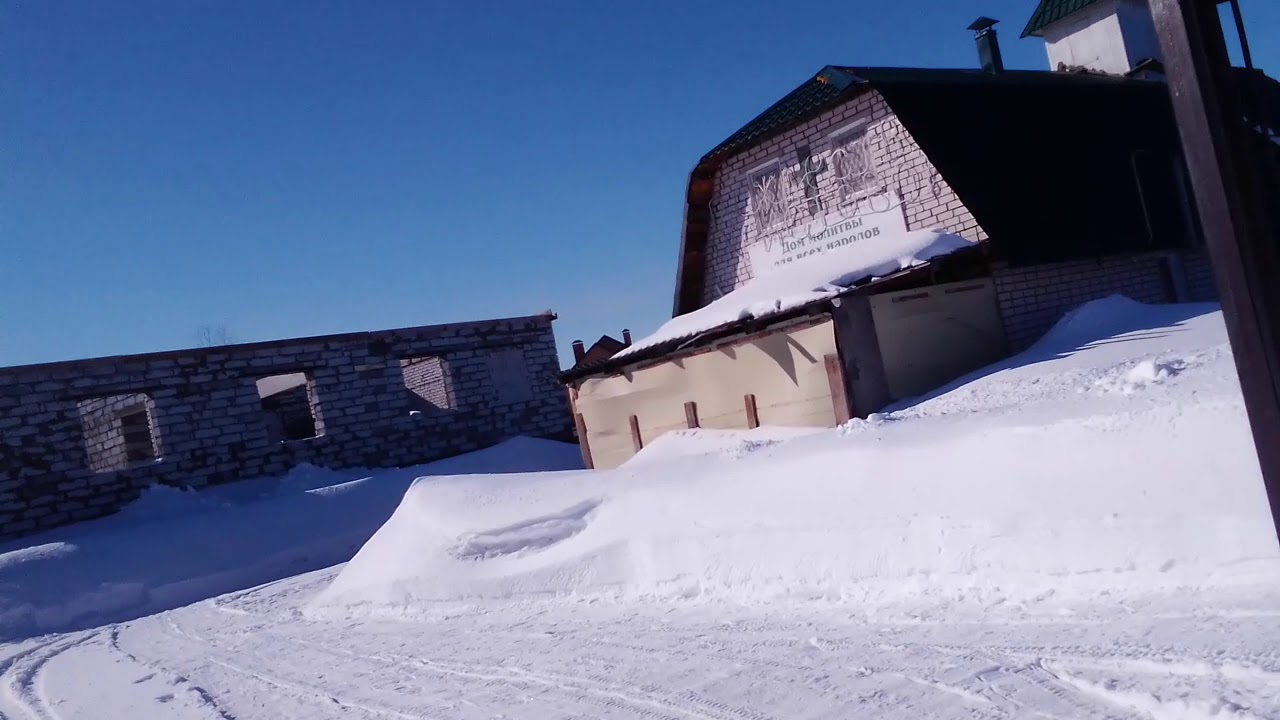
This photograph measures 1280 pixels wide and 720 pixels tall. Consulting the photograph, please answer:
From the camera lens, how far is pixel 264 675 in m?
7.31

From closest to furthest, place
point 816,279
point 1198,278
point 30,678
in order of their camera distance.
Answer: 1. point 30,678
2. point 816,279
3. point 1198,278

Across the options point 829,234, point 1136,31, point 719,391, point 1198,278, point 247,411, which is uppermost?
point 1136,31

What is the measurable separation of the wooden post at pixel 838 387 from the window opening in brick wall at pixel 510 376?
12431mm

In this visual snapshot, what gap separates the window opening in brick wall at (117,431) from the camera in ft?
70.5

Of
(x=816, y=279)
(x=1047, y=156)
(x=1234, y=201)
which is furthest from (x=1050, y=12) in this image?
(x=1234, y=201)

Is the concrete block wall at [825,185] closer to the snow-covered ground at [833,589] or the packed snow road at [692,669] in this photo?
the snow-covered ground at [833,589]

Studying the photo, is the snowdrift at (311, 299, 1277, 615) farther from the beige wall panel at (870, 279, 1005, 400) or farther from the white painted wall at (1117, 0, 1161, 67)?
the white painted wall at (1117, 0, 1161, 67)

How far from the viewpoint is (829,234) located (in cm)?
1541

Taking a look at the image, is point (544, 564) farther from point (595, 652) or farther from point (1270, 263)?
point (1270, 263)

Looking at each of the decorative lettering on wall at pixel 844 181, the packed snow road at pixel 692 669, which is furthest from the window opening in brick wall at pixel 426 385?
the packed snow road at pixel 692 669

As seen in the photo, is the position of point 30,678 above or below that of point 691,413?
below

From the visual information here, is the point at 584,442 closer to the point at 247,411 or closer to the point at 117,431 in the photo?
the point at 247,411

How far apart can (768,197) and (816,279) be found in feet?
11.7

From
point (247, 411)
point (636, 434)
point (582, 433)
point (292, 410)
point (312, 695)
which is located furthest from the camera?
point (292, 410)
